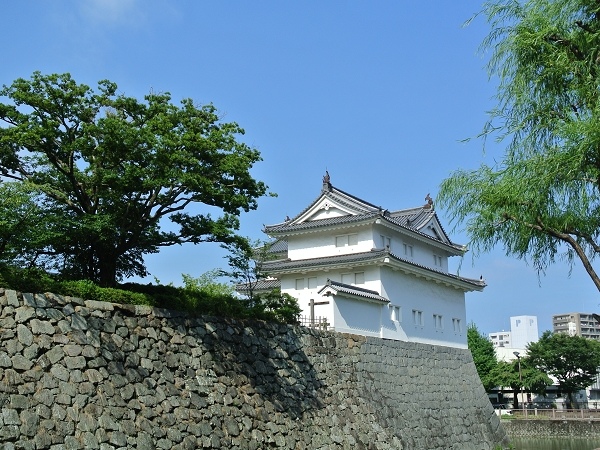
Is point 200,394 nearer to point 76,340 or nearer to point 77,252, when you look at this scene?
point 76,340

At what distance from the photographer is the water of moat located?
30.7 metres

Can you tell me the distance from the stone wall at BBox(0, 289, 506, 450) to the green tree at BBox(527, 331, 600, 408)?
28631mm

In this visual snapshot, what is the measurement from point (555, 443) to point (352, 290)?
64.7 ft

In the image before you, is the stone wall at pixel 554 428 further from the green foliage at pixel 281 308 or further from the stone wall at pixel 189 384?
the green foliage at pixel 281 308

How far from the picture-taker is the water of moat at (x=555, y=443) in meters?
30.7

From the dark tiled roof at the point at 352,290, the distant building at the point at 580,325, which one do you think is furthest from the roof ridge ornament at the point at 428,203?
the distant building at the point at 580,325

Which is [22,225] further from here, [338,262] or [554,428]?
[554,428]

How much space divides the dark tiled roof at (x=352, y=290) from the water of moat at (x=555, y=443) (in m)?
13.3

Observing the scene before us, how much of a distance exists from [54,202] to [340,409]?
8.83 meters

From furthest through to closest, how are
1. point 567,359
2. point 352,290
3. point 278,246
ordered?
point 567,359 → point 278,246 → point 352,290

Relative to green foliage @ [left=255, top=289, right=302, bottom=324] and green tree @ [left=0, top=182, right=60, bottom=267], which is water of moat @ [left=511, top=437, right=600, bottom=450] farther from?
green tree @ [left=0, top=182, right=60, bottom=267]

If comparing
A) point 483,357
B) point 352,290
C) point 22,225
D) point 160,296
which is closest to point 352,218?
point 352,290

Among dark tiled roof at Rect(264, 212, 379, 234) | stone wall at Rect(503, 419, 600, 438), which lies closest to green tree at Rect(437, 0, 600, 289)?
dark tiled roof at Rect(264, 212, 379, 234)

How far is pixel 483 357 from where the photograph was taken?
47.2 m
